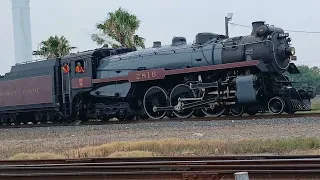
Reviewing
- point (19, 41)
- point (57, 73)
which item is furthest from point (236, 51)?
point (19, 41)

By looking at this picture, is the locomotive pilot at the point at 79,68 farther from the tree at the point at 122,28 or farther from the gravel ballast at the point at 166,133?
the tree at the point at 122,28

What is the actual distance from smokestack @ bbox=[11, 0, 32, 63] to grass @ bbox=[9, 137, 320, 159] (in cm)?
4394

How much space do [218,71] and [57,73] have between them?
841 cm

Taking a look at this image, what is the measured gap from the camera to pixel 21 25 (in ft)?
188

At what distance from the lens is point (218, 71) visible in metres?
19.0

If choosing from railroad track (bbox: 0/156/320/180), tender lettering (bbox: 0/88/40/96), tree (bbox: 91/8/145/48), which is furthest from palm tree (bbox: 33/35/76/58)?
railroad track (bbox: 0/156/320/180)

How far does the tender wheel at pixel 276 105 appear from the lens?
17.7 meters

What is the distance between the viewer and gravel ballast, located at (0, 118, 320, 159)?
13578 millimetres

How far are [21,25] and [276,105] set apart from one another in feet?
146

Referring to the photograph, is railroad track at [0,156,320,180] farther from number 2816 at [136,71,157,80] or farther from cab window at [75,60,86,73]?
cab window at [75,60,86,73]

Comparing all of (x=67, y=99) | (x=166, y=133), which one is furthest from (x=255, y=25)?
(x=67, y=99)

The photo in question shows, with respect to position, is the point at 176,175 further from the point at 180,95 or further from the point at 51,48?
the point at 51,48

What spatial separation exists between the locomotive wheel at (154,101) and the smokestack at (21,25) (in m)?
36.5

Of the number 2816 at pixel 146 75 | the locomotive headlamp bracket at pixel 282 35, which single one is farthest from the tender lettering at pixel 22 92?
the locomotive headlamp bracket at pixel 282 35
